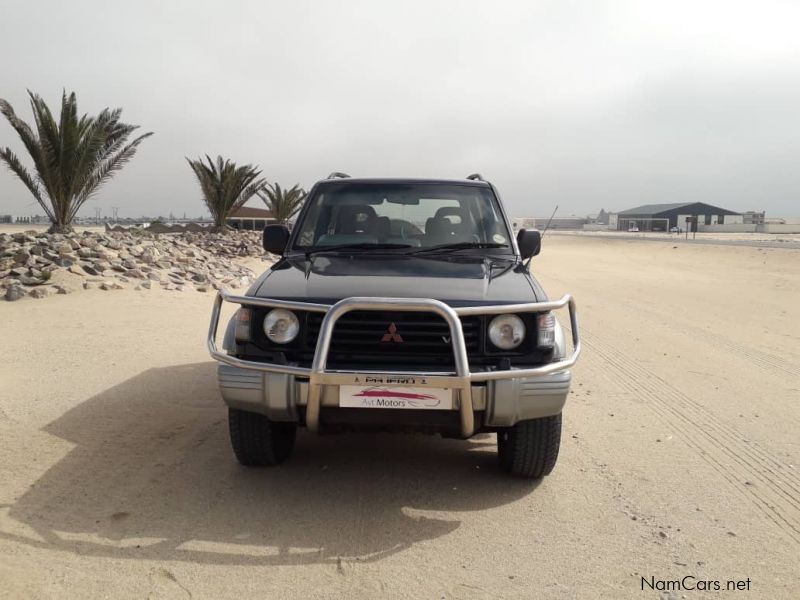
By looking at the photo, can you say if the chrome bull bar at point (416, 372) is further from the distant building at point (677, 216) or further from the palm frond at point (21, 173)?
the distant building at point (677, 216)

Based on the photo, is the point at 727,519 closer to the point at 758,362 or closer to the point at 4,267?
the point at 758,362

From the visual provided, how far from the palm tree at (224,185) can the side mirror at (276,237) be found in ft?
78.7

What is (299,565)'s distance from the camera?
9.96 ft

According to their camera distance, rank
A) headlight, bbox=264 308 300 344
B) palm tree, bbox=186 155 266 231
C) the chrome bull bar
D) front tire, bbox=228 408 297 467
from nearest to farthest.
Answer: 1. the chrome bull bar
2. headlight, bbox=264 308 300 344
3. front tire, bbox=228 408 297 467
4. palm tree, bbox=186 155 266 231

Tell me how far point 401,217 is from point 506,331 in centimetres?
165

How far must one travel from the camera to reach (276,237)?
190 inches

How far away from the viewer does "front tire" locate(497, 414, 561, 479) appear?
3818 mm

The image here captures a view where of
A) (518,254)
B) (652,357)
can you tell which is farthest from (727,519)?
(652,357)

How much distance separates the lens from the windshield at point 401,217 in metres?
4.78

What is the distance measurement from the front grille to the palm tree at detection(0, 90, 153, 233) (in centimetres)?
1496

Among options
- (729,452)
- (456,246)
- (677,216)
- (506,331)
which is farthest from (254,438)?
(677,216)

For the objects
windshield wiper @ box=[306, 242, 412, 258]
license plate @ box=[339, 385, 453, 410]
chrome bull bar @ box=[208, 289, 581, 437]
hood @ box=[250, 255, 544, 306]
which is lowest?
license plate @ box=[339, 385, 453, 410]

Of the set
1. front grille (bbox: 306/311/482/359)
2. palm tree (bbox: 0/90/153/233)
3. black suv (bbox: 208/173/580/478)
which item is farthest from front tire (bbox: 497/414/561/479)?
palm tree (bbox: 0/90/153/233)

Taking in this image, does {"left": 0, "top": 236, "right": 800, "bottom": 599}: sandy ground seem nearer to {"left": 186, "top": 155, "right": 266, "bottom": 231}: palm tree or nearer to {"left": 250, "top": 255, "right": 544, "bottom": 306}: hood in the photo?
{"left": 250, "top": 255, "right": 544, "bottom": 306}: hood
